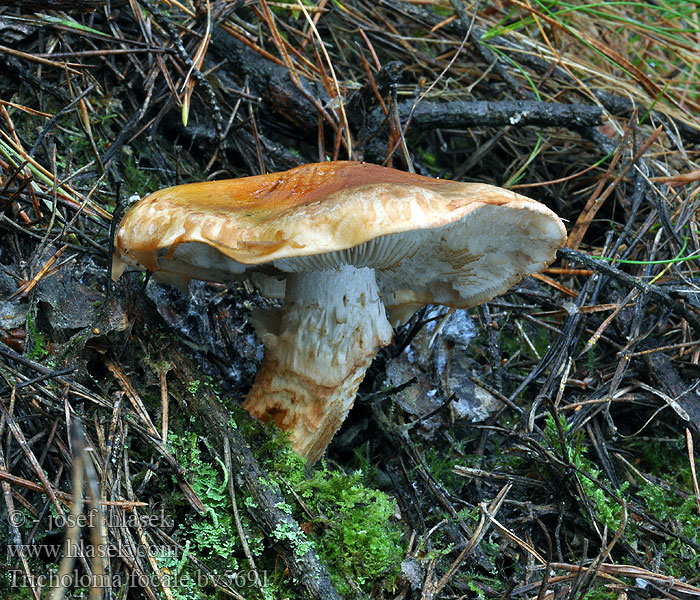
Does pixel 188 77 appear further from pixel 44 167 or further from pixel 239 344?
pixel 239 344

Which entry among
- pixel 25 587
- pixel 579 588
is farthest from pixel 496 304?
pixel 25 587

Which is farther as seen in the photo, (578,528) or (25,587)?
(578,528)

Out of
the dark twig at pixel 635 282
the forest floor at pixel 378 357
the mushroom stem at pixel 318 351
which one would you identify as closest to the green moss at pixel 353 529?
the forest floor at pixel 378 357

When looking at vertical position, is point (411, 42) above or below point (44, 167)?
above

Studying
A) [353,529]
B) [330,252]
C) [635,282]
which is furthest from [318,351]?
[635,282]

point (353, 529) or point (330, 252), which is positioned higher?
point (330, 252)

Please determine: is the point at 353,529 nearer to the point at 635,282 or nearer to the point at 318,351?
the point at 318,351
